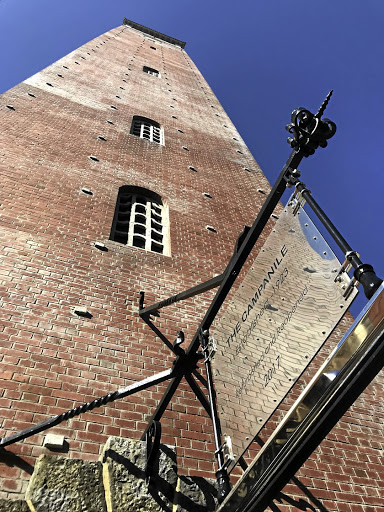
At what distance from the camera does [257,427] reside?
1.99 metres

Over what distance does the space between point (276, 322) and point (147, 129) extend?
9.89m

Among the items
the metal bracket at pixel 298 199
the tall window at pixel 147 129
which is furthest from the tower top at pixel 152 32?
the metal bracket at pixel 298 199

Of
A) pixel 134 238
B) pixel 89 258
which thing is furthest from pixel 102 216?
pixel 89 258

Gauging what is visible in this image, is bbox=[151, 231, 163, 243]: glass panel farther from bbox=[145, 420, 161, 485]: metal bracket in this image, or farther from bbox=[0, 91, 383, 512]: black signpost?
bbox=[145, 420, 161, 485]: metal bracket

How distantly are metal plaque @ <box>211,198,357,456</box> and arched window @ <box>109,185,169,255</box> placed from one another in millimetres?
3512

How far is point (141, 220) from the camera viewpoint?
7027 mm

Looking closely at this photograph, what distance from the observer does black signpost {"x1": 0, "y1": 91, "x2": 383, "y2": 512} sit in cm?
150

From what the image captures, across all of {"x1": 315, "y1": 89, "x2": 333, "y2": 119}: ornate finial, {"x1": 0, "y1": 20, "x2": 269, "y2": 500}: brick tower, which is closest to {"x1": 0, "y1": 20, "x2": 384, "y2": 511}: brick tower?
{"x1": 0, "y1": 20, "x2": 269, "y2": 500}: brick tower

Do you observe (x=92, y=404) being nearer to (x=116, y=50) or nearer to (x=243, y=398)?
(x=243, y=398)

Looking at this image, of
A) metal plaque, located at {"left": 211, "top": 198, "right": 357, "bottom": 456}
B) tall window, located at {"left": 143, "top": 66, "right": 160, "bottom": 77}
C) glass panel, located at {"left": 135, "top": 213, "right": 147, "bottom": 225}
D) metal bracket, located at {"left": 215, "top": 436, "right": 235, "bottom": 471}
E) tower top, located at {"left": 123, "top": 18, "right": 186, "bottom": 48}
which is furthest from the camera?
tower top, located at {"left": 123, "top": 18, "right": 186, "bottom": 48}

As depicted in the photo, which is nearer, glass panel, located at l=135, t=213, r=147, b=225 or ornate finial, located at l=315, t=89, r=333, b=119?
ornate finial, located at l=315, t=89, r=333, b=119

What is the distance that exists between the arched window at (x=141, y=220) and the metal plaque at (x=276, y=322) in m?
3.51

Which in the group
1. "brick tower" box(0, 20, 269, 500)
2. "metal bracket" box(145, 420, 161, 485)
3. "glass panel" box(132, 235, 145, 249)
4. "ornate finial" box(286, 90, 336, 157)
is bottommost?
"glass panel" box(132, 235, 145, 249)

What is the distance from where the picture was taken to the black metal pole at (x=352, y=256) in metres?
1.58
